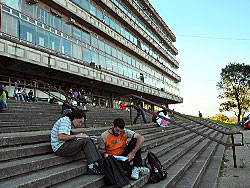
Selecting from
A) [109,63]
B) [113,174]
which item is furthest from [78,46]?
[113,174]

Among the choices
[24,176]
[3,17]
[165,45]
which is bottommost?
[24,176]

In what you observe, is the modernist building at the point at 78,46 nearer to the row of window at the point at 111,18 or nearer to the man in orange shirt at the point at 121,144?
the row of window at the point at 111,18

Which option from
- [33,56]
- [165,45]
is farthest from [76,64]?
[165,45]

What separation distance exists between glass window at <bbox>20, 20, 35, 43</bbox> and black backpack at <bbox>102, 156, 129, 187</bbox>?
1433 centimetres

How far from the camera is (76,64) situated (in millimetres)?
19250

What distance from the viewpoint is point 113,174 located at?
342cm

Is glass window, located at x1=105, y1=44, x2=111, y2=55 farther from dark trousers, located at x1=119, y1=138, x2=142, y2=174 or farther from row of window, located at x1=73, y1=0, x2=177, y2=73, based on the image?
dark trousers, located at x1=119, y1=138, x2=142, y2=174

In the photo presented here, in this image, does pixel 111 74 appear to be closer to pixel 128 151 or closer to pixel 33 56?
pixel 33 56

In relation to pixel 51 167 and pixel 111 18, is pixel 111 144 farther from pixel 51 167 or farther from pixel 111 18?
pixel 111 18

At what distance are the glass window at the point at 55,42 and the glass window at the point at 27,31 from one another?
173cm

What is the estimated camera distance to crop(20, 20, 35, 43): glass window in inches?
596

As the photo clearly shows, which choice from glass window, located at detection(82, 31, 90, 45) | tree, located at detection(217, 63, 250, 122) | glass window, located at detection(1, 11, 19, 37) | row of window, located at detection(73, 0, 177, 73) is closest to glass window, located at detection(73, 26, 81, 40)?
glass window, located at detection(82, 31, 90, 45)

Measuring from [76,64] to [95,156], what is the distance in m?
16.4

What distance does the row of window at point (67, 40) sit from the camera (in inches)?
584
